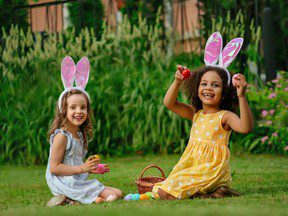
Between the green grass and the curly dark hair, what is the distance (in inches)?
24.0

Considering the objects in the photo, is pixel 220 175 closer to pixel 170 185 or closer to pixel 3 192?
pixel 170 185

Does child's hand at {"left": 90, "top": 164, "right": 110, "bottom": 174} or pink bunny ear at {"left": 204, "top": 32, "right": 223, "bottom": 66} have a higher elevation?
pink bunny ear at {"left": 204, "top": 32, "right": 223, "bottom": 66}

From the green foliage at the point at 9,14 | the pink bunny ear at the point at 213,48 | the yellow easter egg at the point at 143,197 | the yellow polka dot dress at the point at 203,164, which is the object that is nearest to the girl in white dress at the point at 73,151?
the yellow easter egg at the point at 143,197

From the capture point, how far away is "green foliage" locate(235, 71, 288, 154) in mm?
7285

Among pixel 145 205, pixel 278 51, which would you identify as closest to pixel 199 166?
pixel 145 205

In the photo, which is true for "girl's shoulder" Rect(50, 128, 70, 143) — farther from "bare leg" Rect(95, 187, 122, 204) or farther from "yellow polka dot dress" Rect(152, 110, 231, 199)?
"yellow polka dot dress" Rect(152, 110, 231, 199)

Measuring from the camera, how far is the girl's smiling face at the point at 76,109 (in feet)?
16.0

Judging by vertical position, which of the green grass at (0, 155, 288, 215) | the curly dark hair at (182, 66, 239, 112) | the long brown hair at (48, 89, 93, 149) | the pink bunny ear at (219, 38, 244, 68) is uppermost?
the pink bunny ear at (219, 38, 244, 68)

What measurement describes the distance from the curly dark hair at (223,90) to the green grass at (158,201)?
610 millimetres

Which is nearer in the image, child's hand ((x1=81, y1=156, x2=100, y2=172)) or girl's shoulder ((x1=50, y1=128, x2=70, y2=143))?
child's hand ((x1=81, y1=156, x2=100, y2=172))

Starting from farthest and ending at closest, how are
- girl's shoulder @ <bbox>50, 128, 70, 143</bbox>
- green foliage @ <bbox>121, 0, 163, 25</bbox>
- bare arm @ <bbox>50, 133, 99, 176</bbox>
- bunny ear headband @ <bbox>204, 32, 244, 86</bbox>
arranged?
green foliage @ <bbox>121, 0, 163, 25</bbox>
bunny ear headband @ <bbox>204, 32, 244, 86</bbox>
girl's shoulder @ <bbox>50, 128, 70, 143</bbox>
bare arm @ <bbox>50, 133, 99, 176</bbox>

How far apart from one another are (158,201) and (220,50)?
1.18 meters

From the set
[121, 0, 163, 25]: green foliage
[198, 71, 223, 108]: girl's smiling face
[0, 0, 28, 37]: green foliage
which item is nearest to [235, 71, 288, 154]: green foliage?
[121, 0, 163, 25]: green foliage

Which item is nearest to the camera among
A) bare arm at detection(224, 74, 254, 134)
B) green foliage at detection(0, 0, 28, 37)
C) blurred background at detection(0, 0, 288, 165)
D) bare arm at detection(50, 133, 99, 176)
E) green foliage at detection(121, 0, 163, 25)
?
bare arm at detection(224, 74, 254, 134)
